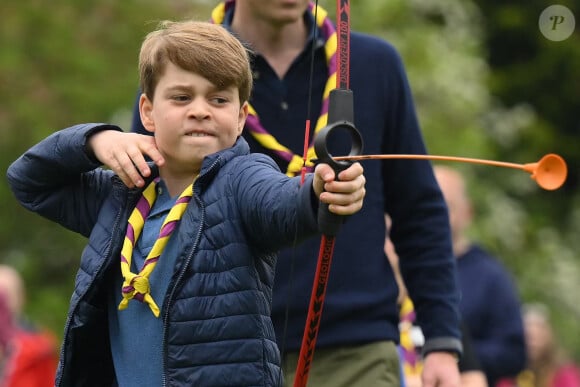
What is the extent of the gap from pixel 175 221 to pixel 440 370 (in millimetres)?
1667

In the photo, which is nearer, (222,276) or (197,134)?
(222,276)

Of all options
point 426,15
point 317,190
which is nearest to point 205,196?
point 317,190

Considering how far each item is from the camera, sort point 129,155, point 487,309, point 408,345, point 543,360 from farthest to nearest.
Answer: point 543,360, point 487,309, point 408,345, point 129,155

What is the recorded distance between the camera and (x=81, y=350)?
173 inches

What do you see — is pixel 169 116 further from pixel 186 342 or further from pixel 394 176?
pixel 394 176

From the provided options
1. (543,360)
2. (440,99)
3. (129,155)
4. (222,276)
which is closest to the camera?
(222,276)

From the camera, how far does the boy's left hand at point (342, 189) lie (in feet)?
12.0

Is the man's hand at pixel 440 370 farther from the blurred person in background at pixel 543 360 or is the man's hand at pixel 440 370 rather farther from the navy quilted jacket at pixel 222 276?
the blurred person in background at pixel 543 360

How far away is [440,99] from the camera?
59.5 feet

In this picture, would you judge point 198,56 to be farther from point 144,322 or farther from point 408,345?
point 408,345

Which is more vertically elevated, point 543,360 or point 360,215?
point 360,215

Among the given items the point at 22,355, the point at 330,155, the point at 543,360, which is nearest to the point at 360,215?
the point at 330,155

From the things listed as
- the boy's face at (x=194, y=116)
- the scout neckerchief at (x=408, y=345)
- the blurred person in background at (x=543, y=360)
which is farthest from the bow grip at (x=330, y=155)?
the blurred person in background at (x=543, y=360)

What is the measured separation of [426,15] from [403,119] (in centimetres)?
1401
